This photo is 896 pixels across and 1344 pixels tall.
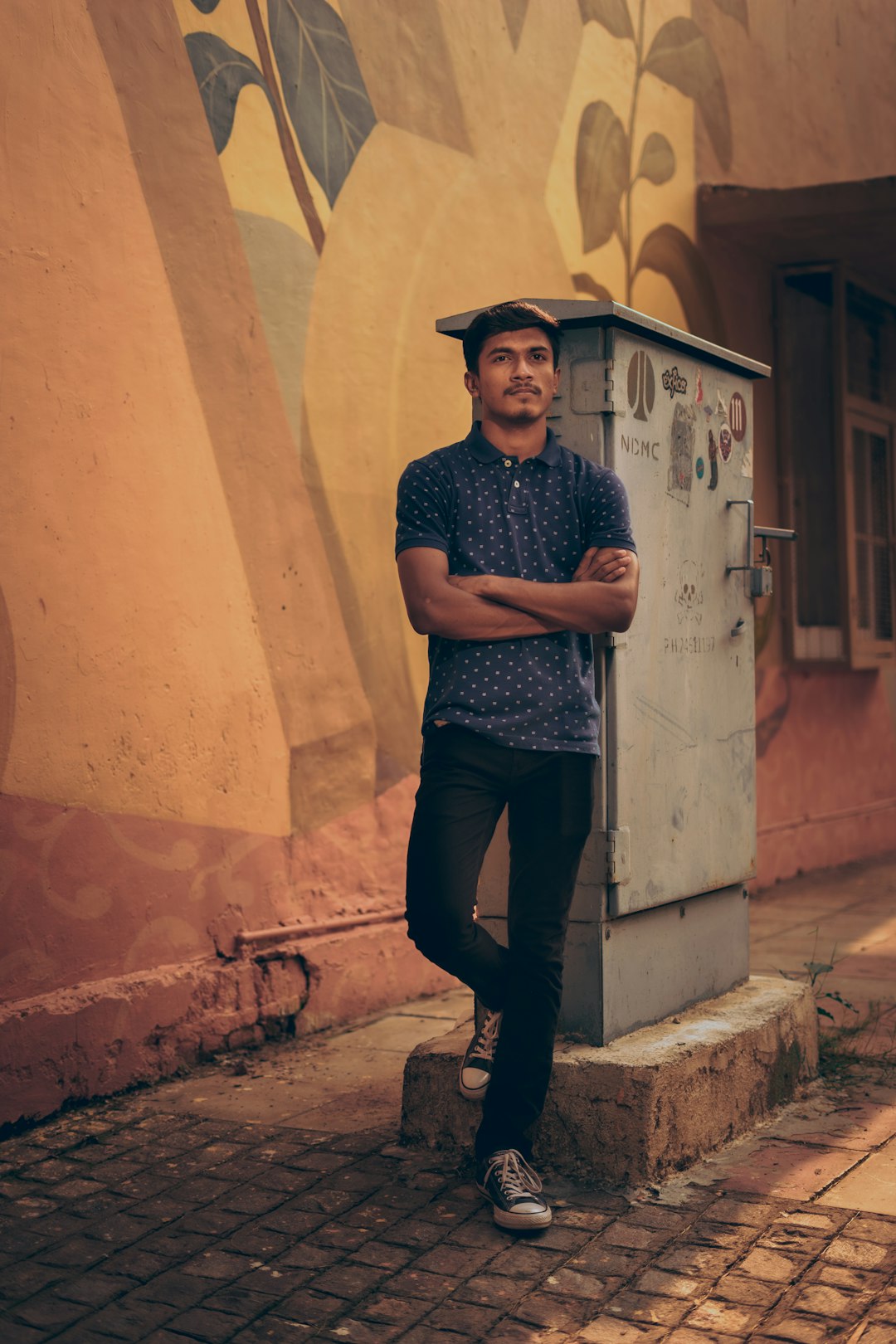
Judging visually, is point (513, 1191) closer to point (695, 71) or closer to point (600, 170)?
point (600, 170)

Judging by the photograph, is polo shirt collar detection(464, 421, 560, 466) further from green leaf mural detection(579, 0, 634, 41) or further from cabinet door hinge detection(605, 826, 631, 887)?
green leaf mural detection(579, 0, 634, 41)

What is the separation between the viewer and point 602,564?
319 centimetres

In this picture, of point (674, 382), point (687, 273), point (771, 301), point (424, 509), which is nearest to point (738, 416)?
point (674, 382)

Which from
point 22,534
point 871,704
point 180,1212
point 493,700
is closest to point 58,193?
point 22,534

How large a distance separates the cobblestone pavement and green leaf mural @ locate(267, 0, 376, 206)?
10.9ft

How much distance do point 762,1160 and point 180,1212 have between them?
138 cm

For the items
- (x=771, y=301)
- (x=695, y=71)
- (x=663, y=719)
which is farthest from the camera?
(x=771, y=301)

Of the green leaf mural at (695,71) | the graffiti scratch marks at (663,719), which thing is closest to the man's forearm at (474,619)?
the graffiti scratch marks at (663,719)

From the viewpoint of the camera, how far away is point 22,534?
382 centimetres

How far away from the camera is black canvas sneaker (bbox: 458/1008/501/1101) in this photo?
327cm

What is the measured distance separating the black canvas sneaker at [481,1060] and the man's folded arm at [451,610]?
2.91ft

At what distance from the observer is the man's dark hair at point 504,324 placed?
3.21 meters

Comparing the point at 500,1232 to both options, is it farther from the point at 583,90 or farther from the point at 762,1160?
the point at 583,90

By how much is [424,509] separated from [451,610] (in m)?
0.24
